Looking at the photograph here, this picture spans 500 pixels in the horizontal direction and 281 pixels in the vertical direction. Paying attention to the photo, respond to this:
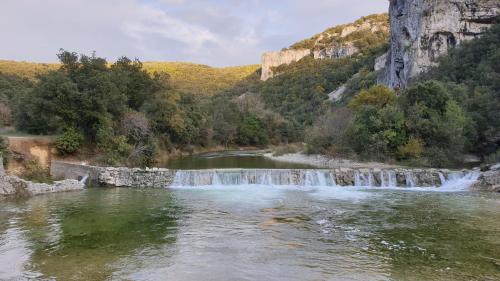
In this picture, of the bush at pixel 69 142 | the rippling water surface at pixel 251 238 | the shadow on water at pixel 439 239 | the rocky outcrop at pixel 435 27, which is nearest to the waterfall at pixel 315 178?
the rippling water surface at pixel 251 238

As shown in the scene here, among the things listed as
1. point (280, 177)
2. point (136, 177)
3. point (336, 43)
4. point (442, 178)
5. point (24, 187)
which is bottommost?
point (442, 178)

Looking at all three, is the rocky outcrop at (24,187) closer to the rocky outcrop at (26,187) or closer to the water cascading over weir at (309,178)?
the rocky outcrop at (26,187)

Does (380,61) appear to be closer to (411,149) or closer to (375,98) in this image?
(375,98)

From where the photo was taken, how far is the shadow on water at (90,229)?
10250 millimetres

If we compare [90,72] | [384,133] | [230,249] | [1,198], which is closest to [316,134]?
[384,133]

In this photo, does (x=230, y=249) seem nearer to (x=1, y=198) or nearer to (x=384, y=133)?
(x=1, y=198)

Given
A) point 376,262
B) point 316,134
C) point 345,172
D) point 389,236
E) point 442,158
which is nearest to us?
point 376,262

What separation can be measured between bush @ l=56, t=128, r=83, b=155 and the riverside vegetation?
0.06 metres

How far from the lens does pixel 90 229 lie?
13.9 meters

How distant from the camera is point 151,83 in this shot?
136 ft

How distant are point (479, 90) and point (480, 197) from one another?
24179 mm

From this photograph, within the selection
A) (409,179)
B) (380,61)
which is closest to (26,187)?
(409,179)

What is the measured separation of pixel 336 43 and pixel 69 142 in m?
103

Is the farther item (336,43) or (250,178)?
(336,43)
